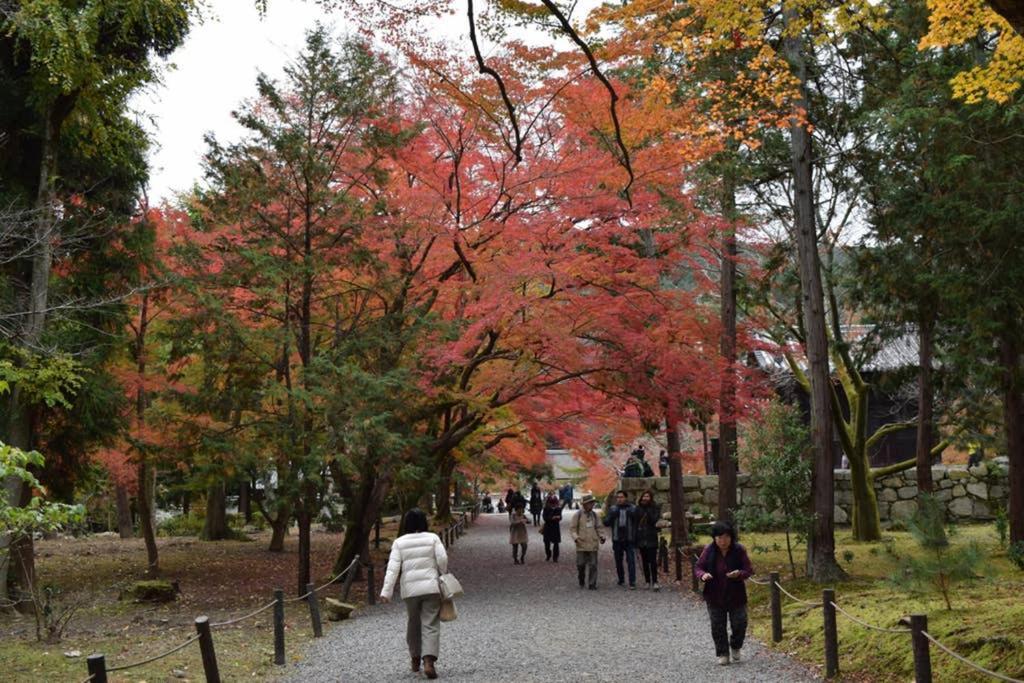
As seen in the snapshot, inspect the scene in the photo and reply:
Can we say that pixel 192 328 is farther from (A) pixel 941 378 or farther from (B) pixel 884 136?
(A) pixel 941 378

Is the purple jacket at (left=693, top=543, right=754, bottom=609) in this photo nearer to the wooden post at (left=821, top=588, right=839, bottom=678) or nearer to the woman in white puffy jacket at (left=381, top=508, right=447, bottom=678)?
the wooden post at (left=821, top=588, right=839, bottom=678)

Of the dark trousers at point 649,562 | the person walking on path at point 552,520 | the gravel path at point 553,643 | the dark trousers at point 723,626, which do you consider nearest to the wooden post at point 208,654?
the gravel path at point 553,643

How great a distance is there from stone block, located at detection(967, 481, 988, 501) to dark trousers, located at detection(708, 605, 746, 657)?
18.1 meters

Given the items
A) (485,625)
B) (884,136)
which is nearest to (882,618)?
(485,625)

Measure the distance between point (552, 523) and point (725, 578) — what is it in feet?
40.9

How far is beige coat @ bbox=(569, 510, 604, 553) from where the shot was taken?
15977 millimetres

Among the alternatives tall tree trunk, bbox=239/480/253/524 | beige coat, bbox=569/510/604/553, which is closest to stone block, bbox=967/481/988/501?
beige coat, bbox=569/510/604/553

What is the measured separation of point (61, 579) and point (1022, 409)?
17651mm

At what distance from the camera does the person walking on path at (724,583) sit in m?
9.07

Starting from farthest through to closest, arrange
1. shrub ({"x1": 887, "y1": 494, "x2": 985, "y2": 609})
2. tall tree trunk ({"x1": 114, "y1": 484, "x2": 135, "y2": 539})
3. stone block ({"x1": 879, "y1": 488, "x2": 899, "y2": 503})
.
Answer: tall tree trunk ({"x1": 114, "y1": 484, "x2": 135, "y2": 539}), stone block ({"x1": 879, "y1": 488, "x2": 899, "y2": 503}), shrub ({"x1": 887, "y1": 494, "x2": 985, "y2": 609})

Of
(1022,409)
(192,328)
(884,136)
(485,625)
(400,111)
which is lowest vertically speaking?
(485,625)

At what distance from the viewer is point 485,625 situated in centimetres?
1263

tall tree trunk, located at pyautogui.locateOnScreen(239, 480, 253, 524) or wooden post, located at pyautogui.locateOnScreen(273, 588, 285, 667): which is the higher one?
tall tree trunk, located at pyautogui.locateOnScreen(239, 480, 253, 524)

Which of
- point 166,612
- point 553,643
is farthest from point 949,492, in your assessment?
point 166,612
